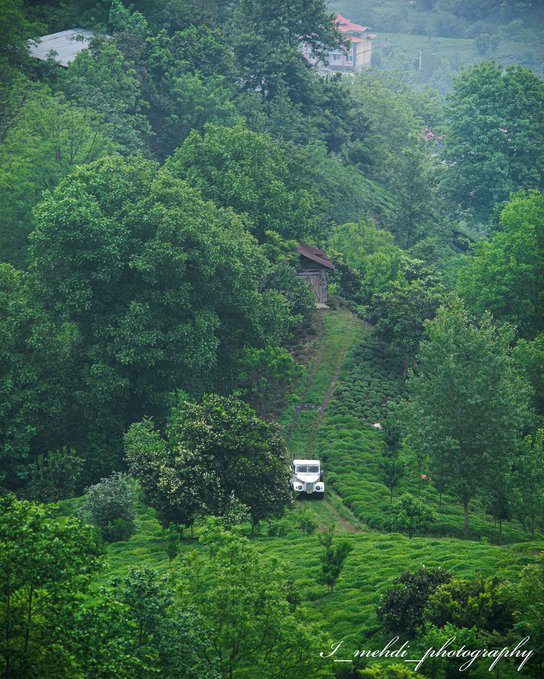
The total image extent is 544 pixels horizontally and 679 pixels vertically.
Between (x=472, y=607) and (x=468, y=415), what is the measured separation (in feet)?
54.9

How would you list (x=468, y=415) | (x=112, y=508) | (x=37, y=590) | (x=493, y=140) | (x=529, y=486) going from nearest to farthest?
(x=37, y=590) < (x=112, y=508) < (x=529, y=486) < (x=468, y=415) < (x=493, y=140)

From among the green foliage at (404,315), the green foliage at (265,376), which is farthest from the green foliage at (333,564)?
the green foliage at (404,315)

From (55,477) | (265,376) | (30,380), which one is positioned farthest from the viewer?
(265,376)

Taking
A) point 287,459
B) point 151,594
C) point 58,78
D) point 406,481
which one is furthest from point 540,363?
point 58,78

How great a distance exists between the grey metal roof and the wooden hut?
27.2 m

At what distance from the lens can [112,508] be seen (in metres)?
50.2

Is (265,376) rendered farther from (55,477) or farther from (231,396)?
(55,477)

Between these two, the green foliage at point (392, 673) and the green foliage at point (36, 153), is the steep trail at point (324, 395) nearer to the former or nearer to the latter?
the green foliage at point (36, 153)

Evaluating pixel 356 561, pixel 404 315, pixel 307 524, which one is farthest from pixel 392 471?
pixel 404 315

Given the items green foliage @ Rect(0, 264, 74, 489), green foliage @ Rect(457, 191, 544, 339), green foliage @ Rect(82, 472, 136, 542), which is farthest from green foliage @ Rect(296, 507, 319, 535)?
green foliage @ Rect(457, 191, 544, 339)

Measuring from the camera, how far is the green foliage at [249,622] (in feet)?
105

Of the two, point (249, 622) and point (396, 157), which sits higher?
point (396, 157)

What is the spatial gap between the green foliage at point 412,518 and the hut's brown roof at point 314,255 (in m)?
26.1
